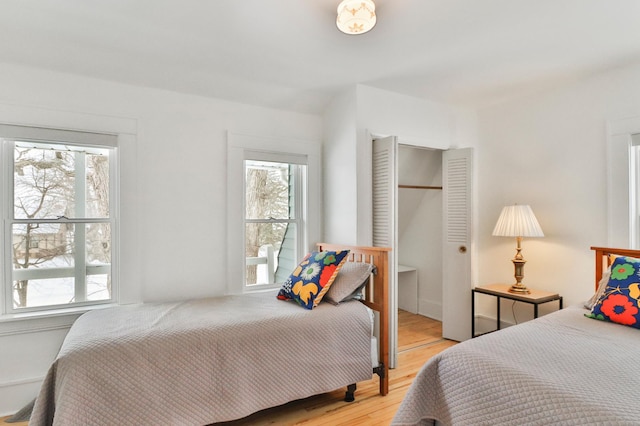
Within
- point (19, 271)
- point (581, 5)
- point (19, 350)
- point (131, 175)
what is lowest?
point (19, 350)

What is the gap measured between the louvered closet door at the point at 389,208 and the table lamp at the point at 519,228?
0.99 m

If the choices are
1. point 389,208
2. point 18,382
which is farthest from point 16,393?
point 389,208

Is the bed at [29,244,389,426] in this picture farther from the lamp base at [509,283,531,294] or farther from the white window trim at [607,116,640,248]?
the white window trim at [607,116,640,248]

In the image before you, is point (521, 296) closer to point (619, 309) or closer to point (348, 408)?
point (619, 309)

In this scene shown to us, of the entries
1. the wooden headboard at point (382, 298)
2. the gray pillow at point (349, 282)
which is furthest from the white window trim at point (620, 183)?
the gray pillow at point (349, 282)

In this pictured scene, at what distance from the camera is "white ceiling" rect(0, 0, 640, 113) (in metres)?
2.00

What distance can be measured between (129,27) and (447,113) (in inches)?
110

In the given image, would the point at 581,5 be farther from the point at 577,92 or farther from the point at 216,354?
the point at 216,354

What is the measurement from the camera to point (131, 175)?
8.76 ft

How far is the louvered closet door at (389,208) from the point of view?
2.97 meters

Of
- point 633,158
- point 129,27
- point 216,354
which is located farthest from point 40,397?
point 633,158

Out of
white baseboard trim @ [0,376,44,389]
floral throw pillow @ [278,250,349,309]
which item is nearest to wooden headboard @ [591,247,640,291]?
floral throw pillow @ [278,250,349,309]

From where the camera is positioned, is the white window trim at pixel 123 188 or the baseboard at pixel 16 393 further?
the white window trim at pixel 123 188

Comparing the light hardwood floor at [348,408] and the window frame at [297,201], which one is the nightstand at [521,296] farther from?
the window frame at [297,201]
